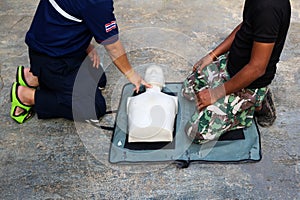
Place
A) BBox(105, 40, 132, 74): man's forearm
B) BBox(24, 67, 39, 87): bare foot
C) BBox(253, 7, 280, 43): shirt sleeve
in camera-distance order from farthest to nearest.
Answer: BBox(24, 67, 39, 87): bare foot < BBox(105, 40, 132, 74): man's forearm < BBox(253, 7, 280, 43): shirt sleeve

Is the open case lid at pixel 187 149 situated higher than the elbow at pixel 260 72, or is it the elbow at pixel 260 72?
the elbow at pixel 260 72

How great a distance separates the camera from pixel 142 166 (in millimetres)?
1904

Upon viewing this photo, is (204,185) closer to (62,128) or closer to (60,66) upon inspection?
(62,128)

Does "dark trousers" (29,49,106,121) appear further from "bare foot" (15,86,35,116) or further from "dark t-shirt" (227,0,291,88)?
"dark t-shirt" (227,0,291,88)

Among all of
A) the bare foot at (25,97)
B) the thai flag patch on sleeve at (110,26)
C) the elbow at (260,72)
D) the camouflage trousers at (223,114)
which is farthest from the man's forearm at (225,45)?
the bare foot at (25,97)

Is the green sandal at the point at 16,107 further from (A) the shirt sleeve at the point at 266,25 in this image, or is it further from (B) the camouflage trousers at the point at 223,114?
(A) the shirt sleeve at the point at 266,25

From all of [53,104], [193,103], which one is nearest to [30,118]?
[53,104]

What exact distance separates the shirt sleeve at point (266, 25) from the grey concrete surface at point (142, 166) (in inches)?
24.9

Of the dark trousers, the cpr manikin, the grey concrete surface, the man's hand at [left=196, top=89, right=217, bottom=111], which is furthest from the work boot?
the dark trousers

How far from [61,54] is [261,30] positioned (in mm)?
1032

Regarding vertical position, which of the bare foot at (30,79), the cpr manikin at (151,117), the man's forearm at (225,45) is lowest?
the bare foot at (30,79)

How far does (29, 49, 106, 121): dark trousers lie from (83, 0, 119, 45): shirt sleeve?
0.35 meters

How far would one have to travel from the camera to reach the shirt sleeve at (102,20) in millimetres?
1720

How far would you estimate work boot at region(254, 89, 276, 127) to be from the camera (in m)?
2.06
